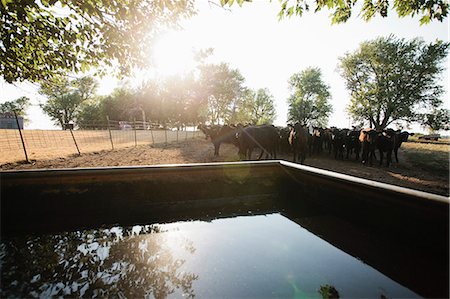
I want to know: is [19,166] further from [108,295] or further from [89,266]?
[108,295]

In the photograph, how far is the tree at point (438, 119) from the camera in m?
29.2

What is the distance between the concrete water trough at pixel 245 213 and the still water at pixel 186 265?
0.06 ft

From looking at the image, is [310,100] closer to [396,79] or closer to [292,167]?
[396,79]

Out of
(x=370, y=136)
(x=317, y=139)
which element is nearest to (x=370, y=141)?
(x=370, y=136)

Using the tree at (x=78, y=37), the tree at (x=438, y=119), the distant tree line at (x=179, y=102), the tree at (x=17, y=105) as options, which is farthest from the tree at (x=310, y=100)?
the tree at (x=17, y=105)

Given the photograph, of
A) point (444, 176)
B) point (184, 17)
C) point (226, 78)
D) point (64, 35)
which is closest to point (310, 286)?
point (64, 35)

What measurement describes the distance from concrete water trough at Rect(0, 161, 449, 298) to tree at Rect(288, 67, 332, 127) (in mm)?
51623

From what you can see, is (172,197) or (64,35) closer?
(172,197)

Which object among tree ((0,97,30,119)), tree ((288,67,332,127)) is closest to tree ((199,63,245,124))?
tree ((288,67,332,127))

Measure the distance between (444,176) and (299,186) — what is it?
10.8 metres

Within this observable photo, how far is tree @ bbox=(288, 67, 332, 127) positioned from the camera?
50750 millimetres

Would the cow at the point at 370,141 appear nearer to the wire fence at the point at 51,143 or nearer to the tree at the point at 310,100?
the wire fence at the point at 51,143

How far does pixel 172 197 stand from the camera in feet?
10.9

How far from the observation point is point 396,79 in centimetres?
2864
